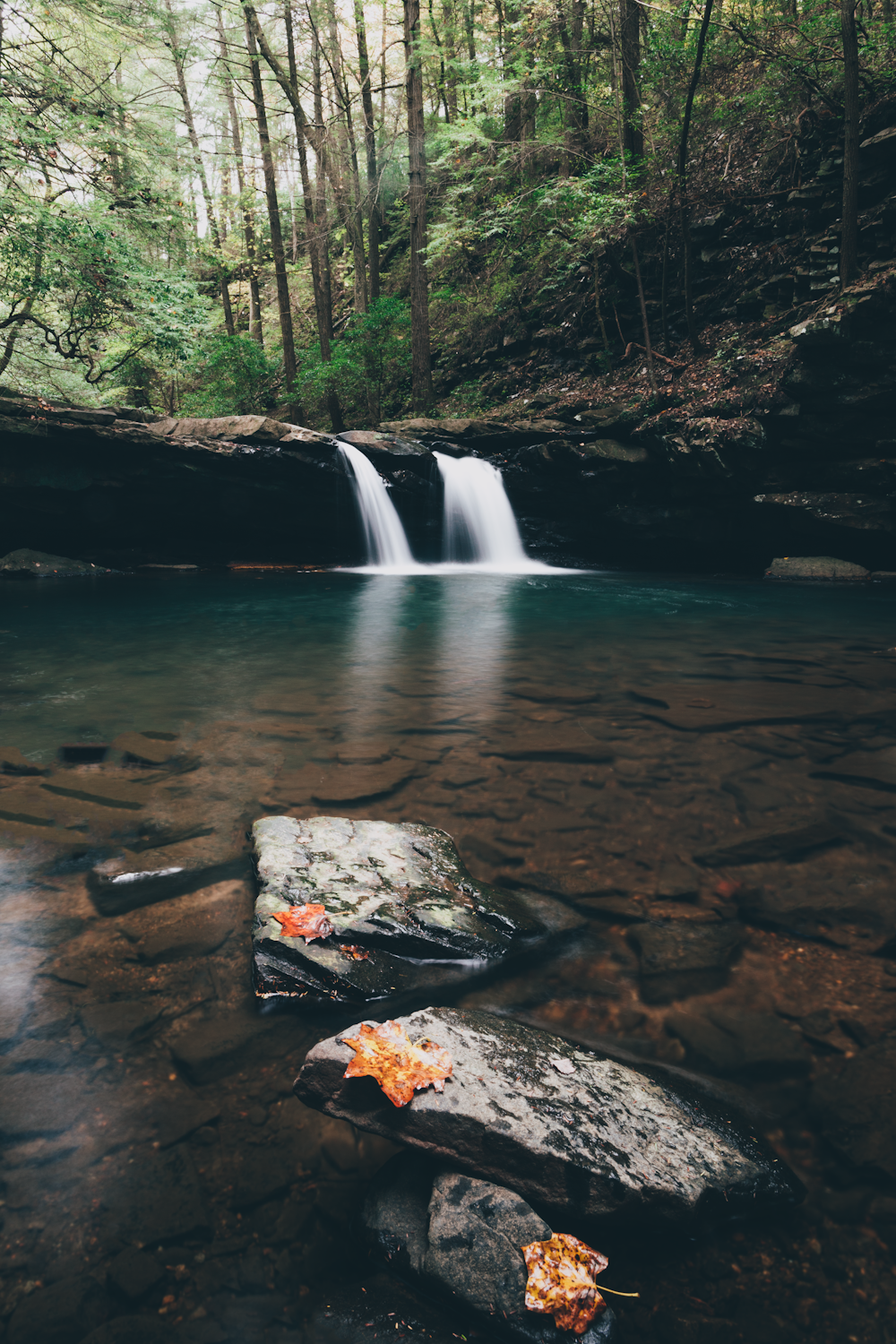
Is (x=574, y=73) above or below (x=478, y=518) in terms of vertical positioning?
above

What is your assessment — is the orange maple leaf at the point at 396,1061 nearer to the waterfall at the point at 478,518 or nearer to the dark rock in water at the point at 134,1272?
the dark rock in water at the point at 134,1272

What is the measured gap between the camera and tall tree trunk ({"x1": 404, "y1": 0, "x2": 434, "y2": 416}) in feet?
48.7

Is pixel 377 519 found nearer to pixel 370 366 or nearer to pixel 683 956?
pixel 370 366

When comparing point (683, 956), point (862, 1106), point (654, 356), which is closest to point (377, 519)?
point (654, 356)

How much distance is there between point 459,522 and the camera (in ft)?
49.5

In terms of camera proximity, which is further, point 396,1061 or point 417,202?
point 417,202

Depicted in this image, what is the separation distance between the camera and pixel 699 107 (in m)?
15.1

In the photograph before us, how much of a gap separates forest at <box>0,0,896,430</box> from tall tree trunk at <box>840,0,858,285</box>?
4 cm

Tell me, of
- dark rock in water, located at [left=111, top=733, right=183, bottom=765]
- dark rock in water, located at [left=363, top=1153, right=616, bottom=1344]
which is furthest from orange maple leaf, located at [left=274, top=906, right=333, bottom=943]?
dark rock in water, located at [left=111, top=733, right=183, bottom=765]

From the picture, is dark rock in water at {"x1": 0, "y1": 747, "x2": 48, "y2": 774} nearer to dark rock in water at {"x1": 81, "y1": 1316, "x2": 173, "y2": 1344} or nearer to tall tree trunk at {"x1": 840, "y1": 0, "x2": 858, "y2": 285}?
dark rock in water at {"x1": 81, "y1": 1316, "x2": 173, "y2": 1344}

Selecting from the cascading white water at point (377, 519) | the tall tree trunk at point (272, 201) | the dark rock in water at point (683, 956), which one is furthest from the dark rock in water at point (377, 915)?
the tall tree trunk at point (272, 201)

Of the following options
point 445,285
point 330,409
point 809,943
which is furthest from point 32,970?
point 445,285

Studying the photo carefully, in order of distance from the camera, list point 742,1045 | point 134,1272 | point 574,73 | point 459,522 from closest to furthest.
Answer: point 134,1272 → point 742,1045 → point 459,522 → point 574,73

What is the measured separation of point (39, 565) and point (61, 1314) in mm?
15512
